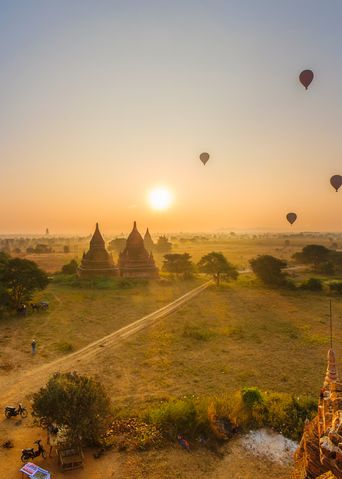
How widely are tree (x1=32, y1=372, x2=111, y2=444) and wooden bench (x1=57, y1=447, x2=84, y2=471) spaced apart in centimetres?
32

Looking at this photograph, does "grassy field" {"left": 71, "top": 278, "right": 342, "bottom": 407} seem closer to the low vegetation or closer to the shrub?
the shrub

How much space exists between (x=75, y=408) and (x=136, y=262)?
37923 mm

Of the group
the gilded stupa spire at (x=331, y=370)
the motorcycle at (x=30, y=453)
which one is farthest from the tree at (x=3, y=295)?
the gilded stupa spire at (x=331, y=370)

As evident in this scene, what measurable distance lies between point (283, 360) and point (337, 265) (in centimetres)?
4634

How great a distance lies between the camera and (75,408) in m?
13.0

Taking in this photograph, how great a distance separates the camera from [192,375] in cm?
1995

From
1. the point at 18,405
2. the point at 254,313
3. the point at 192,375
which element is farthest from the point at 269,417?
the point at 254,313

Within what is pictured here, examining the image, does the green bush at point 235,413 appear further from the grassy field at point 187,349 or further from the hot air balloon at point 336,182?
the hot air balloon at point 336,182

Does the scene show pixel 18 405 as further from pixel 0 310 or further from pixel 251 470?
pixel 0 310

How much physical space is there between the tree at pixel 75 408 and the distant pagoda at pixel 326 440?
26.0 ft

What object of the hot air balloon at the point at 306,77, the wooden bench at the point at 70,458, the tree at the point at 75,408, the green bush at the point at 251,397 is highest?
the hot air balloon at the point at 306,77

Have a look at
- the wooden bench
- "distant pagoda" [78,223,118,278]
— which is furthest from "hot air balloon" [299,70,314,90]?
"distant pagoda" [78,223,118,278]

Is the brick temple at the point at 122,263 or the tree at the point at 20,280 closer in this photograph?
the tree at the point at 20,280

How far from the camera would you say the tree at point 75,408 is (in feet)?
42.5
